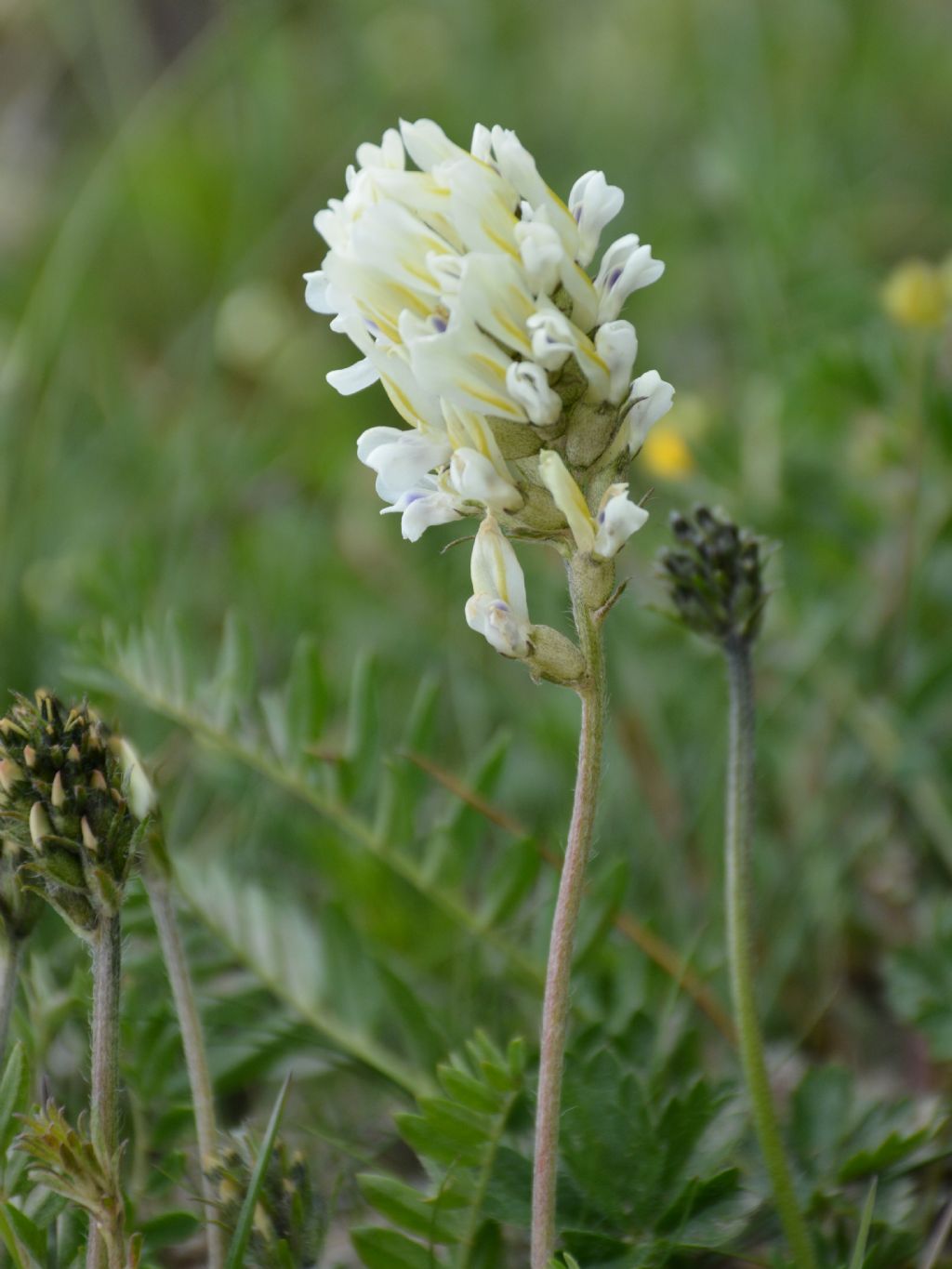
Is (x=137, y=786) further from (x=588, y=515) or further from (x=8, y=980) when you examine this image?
(x=588, y=515)

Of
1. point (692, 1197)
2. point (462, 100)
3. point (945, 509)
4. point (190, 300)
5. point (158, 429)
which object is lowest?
point (692, 1197)

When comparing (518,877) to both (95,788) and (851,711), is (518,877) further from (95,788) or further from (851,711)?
(851,711)

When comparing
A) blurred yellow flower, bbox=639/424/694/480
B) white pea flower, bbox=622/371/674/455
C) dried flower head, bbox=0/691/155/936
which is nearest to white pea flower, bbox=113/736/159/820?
dried flower head, bbox=0/691/155/936

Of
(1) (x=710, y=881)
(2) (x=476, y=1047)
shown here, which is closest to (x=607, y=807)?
(1) (x=710, y=881)

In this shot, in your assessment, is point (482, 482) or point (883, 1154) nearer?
point (482, 482)

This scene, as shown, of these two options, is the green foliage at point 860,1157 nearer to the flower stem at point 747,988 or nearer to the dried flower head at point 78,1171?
the flower stem at point 747,988

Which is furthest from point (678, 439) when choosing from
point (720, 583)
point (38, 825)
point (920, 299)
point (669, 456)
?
point (38, 825)

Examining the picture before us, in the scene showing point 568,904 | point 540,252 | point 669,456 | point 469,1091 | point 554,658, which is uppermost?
point 669,456

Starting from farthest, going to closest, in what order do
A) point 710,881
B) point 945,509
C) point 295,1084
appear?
point 945,509, point 710,881, point 295,1084

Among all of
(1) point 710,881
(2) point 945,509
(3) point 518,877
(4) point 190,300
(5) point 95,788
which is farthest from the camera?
(4) point 190,300
